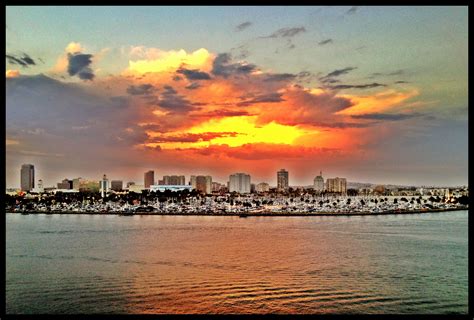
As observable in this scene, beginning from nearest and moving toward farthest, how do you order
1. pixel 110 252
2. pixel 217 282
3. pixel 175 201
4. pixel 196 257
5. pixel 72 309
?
pixel 72 309 → pixel 217 282 → pixel 196 257 → pixel 110 252 → pixel 175 201

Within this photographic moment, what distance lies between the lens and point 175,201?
85.1 feet

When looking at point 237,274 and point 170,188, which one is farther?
point 170,188

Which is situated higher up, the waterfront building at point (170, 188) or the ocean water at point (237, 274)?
the waterfront building at point (170, 188)

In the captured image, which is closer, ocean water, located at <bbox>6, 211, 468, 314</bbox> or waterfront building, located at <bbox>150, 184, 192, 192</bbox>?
ocean water, located at <bbox>6, 211, 468, 314</bbox>

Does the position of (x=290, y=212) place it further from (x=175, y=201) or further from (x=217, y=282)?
(x=217, y=282)

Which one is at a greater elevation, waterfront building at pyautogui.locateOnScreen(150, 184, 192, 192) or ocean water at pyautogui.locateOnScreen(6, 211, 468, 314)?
waterfront building at pyautogui.locateOnScreen(150, 184, 192, 192)

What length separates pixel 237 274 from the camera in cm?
591

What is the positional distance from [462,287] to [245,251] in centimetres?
342

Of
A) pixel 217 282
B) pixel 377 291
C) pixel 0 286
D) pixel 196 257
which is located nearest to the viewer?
pixel 0 286

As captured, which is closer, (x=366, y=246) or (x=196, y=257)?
(x=196, y=257)

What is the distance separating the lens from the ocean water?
14.5ft

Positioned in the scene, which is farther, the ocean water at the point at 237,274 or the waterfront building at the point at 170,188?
the waterfront building at the point at 170,188

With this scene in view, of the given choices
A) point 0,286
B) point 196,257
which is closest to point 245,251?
point 196,257

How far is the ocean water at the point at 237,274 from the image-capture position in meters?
4.41
